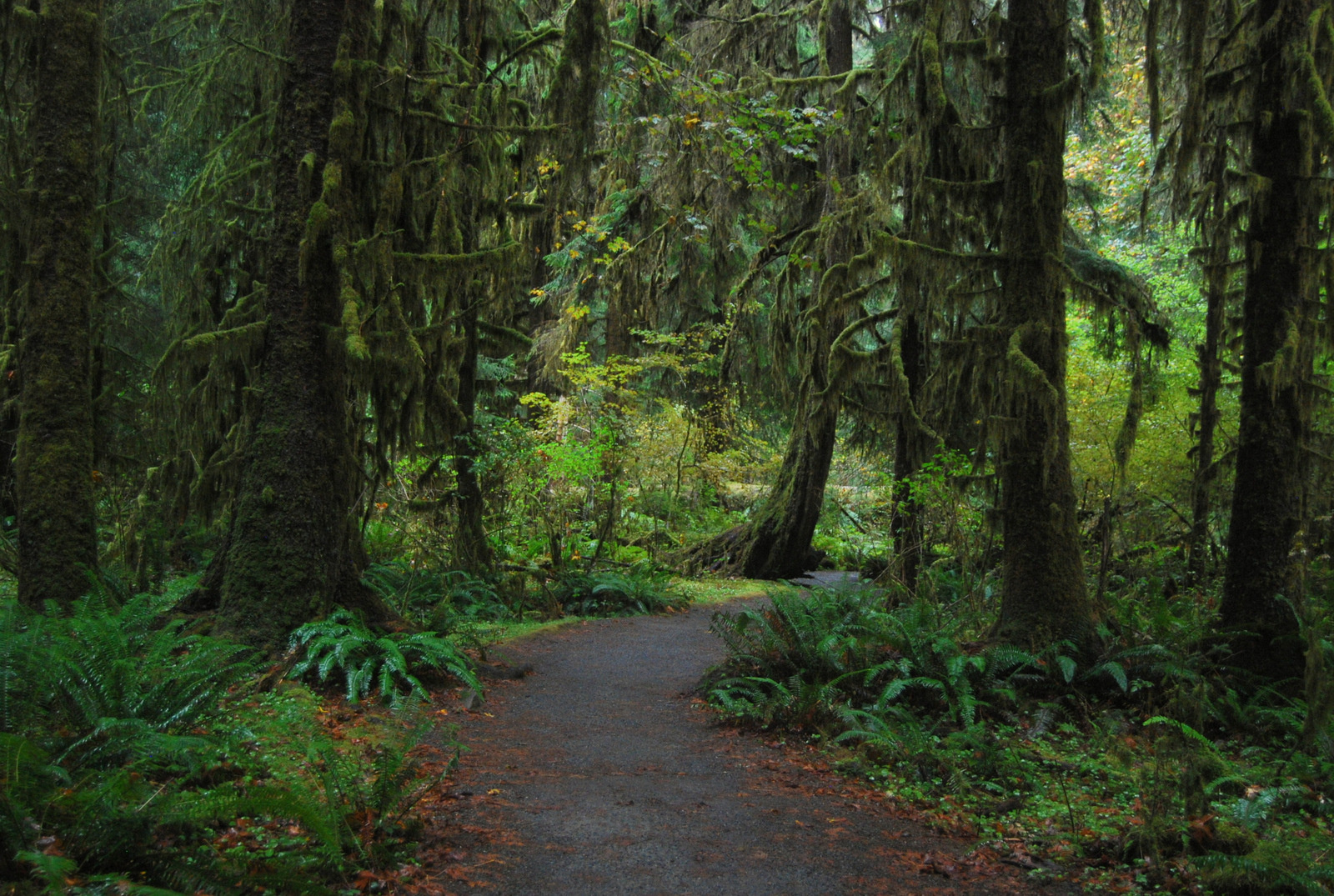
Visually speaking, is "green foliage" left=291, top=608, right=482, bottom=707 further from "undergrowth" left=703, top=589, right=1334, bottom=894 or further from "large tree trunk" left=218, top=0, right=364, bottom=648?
"undergrowth" left=703, top=589, right=1334, bottom=894

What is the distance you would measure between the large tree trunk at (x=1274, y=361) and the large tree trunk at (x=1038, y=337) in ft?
4.71

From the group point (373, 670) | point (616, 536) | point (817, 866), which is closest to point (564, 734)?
point (373, 670)

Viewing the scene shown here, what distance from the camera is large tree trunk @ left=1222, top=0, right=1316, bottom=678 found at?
24.4 ft

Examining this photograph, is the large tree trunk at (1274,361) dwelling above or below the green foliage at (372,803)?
above

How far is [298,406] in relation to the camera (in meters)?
7.16

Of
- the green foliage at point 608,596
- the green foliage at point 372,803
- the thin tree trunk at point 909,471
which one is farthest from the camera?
the green foliage at point 608,596

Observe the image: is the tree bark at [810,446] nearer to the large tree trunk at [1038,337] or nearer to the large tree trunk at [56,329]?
the large tree trunk at [1038,337]

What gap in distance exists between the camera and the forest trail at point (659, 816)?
13.4ft

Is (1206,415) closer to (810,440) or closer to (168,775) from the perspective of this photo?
(810,440)

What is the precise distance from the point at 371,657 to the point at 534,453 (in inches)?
235

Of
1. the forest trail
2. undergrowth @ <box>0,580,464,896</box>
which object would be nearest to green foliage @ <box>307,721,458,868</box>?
undergrowth @ <box>0,580,464,896</box>

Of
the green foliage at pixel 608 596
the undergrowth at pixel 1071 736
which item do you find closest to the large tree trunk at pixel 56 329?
the undergrowth at pixel 1071 736

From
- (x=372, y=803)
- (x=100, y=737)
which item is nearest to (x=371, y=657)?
(x=100, y=737)

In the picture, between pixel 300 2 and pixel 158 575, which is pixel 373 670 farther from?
pixel 300 2
